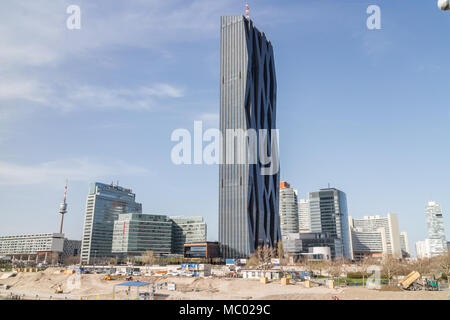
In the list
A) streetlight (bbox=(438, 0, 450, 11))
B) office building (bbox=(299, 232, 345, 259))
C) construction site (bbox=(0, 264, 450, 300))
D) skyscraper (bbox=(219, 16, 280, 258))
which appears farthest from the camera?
office building (bbox=(299, 232, 345, 259))

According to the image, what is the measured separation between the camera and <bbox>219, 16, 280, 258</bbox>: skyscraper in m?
143

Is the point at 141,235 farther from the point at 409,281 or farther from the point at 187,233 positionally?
the point at 409,281

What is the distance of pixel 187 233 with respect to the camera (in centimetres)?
19588

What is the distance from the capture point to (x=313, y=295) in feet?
158

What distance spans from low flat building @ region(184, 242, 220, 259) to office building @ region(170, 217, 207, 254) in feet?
152

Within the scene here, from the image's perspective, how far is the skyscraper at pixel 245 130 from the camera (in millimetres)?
143125

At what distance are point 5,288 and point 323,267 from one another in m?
83.8

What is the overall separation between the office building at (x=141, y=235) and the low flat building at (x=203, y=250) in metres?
32.6

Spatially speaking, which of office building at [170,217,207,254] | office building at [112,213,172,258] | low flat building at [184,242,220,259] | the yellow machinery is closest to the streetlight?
the yellow machinery

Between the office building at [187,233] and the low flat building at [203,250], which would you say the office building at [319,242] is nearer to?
the office building at [187,233]

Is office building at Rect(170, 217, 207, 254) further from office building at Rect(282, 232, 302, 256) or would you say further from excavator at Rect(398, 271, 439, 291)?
excavator at Rect(398, 271, 439, 291)

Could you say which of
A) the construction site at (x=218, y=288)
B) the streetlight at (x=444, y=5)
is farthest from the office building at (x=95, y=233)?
the streetlight at (x=444, y=5)

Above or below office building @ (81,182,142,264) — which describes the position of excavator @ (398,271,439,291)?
below
